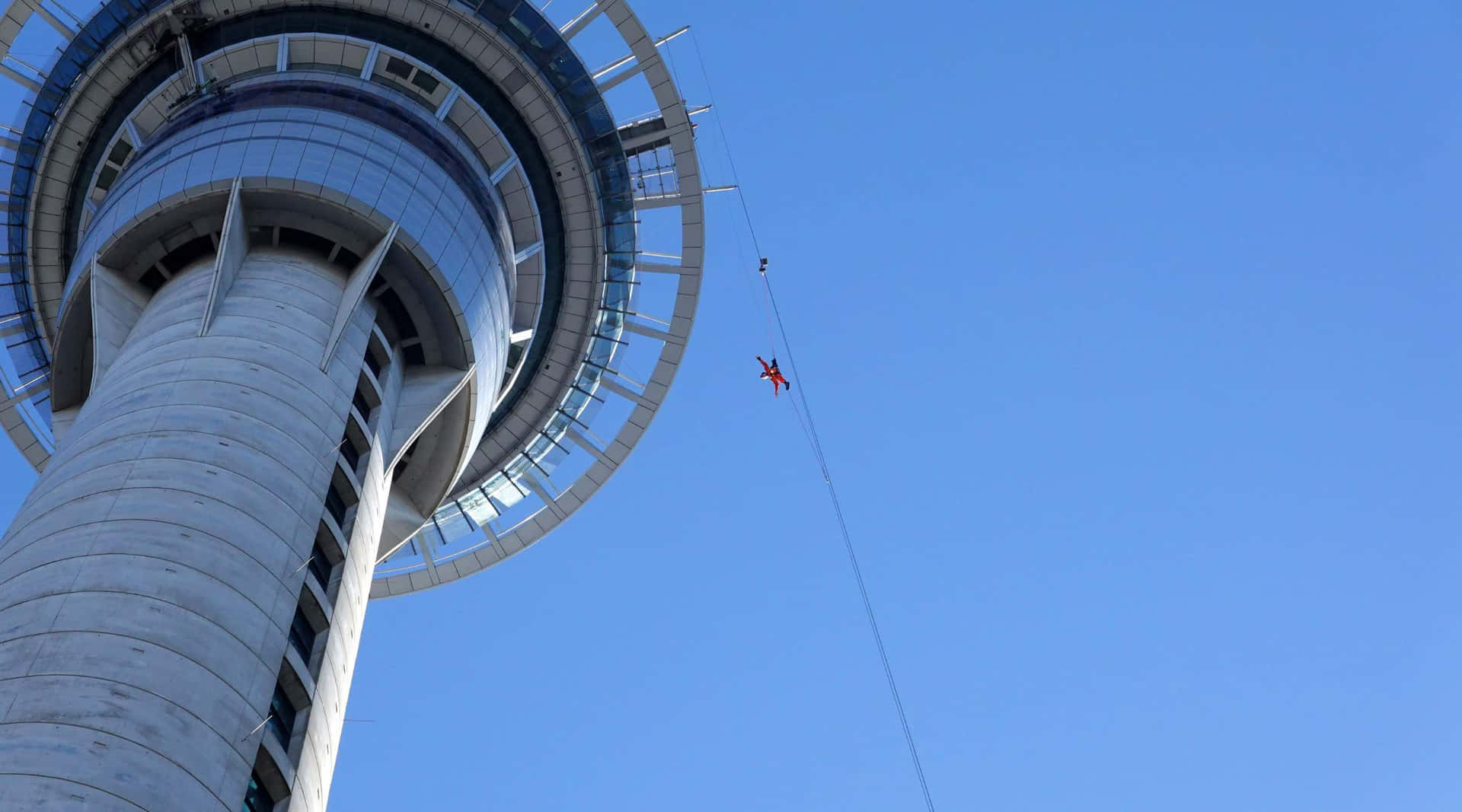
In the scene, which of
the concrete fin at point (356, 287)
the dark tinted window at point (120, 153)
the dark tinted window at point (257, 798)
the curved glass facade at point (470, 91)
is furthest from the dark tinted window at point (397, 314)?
the dark tinted window at point (257, 798)

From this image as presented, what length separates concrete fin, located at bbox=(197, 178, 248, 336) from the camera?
33.1m

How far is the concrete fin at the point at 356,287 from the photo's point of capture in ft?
111

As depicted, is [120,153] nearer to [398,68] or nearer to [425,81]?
[398,68]

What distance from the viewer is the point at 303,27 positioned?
143 feet

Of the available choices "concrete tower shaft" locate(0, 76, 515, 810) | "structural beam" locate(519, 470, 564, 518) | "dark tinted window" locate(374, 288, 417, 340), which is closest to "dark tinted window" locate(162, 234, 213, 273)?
"concrete tower shaft" locate(0, 76, 515, 810)

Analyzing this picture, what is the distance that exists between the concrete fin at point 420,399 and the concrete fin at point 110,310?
23.3 feet

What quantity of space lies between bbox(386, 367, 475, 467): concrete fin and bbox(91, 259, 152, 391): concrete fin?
710cm

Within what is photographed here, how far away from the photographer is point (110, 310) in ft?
118

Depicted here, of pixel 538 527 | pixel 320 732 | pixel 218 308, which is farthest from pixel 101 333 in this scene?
pixel 538 527

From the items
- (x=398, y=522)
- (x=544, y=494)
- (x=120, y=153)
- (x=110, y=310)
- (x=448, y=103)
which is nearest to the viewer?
(x=110, y=310)

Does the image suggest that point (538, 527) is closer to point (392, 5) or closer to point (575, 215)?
point (575, 215)

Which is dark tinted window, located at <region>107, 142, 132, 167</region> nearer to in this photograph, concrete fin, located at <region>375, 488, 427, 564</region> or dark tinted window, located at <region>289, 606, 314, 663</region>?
concrete fin, located at <region>375, 488, 427, 564</region>

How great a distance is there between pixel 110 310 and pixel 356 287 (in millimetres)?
6460

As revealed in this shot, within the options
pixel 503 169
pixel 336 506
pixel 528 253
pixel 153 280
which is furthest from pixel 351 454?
pixel 503 169
